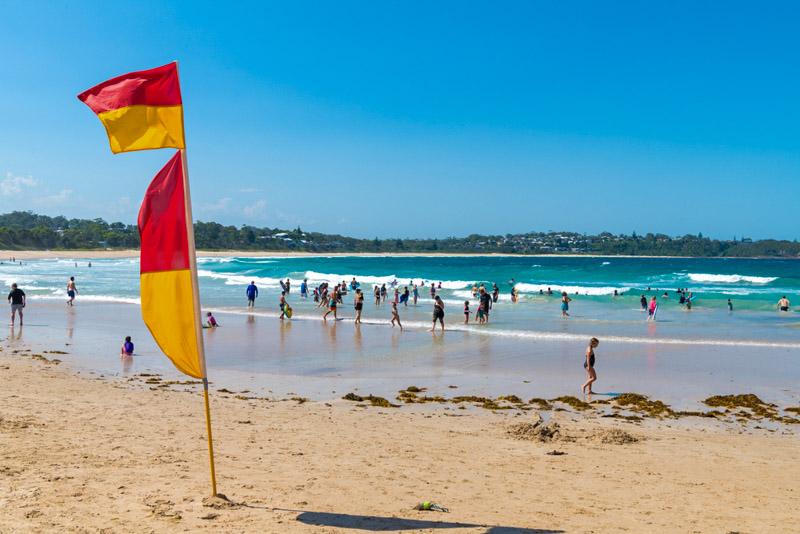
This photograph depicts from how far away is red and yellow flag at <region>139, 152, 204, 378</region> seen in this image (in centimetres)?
540

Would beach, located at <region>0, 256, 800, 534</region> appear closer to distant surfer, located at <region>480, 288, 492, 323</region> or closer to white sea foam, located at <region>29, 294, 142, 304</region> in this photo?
distant surfer, located at <region>480, 288, 492, 323</region>

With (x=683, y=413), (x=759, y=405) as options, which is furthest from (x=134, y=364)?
(x=759, y=405)

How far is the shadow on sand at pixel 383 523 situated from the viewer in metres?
5.28

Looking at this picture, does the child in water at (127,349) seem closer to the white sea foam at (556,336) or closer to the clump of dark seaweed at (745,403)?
the white sea foam at (556,336)

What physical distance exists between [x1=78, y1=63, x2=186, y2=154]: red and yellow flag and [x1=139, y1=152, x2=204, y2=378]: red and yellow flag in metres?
0.26

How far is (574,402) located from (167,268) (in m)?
9.13

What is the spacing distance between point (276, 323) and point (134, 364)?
1124 cm

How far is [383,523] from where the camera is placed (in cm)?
538

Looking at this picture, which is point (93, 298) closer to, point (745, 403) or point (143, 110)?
point (143, 110)

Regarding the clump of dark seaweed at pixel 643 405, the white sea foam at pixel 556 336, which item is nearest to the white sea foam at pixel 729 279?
the white sea foam at pixel 556 336

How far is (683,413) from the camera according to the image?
1123 centimetres

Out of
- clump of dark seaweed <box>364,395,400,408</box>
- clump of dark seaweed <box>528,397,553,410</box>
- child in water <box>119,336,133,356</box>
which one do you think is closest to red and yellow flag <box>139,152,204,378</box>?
clump of dark seaweed <box>364,395,400,408</box>

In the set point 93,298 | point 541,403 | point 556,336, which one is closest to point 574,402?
Answer: point 541,403

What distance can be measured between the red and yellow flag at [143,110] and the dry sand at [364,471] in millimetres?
3465
